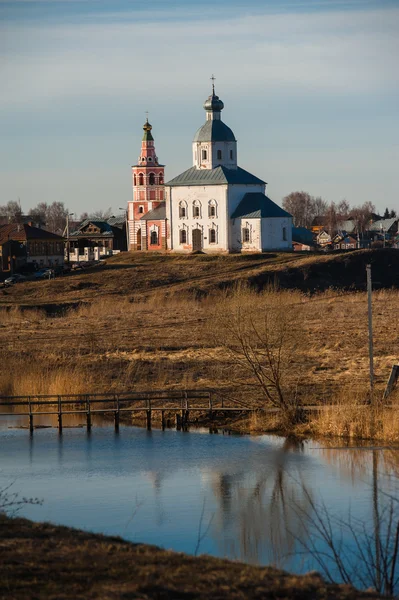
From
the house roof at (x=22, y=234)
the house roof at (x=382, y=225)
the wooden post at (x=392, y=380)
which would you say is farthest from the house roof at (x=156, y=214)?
the house roof at (x=382, y=225)

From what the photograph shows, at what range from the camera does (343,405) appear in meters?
27.0

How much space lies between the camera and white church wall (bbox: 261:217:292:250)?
76562 millimetres

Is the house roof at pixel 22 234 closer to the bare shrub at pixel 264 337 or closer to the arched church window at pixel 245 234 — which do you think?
the arched church window at pixel 245 234

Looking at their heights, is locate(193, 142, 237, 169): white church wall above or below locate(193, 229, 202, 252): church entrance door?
above

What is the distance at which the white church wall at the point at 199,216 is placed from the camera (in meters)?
78.1

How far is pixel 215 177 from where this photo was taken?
3118 inches

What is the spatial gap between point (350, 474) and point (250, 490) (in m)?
2.23

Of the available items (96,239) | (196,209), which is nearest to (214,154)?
(196,209)

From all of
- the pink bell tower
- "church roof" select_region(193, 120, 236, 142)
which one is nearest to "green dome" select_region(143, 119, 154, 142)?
the pink bell tower

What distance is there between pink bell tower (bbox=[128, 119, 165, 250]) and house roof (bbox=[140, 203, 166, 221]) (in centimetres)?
35

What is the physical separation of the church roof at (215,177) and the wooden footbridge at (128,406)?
156ft

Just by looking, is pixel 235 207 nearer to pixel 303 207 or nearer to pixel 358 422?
pixel 358 422

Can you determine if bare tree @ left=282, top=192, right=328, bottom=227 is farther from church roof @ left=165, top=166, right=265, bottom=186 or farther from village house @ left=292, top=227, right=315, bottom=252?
church roof @ left=165, top=166, right=265, bottom=186

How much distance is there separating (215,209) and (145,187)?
10152 mm
